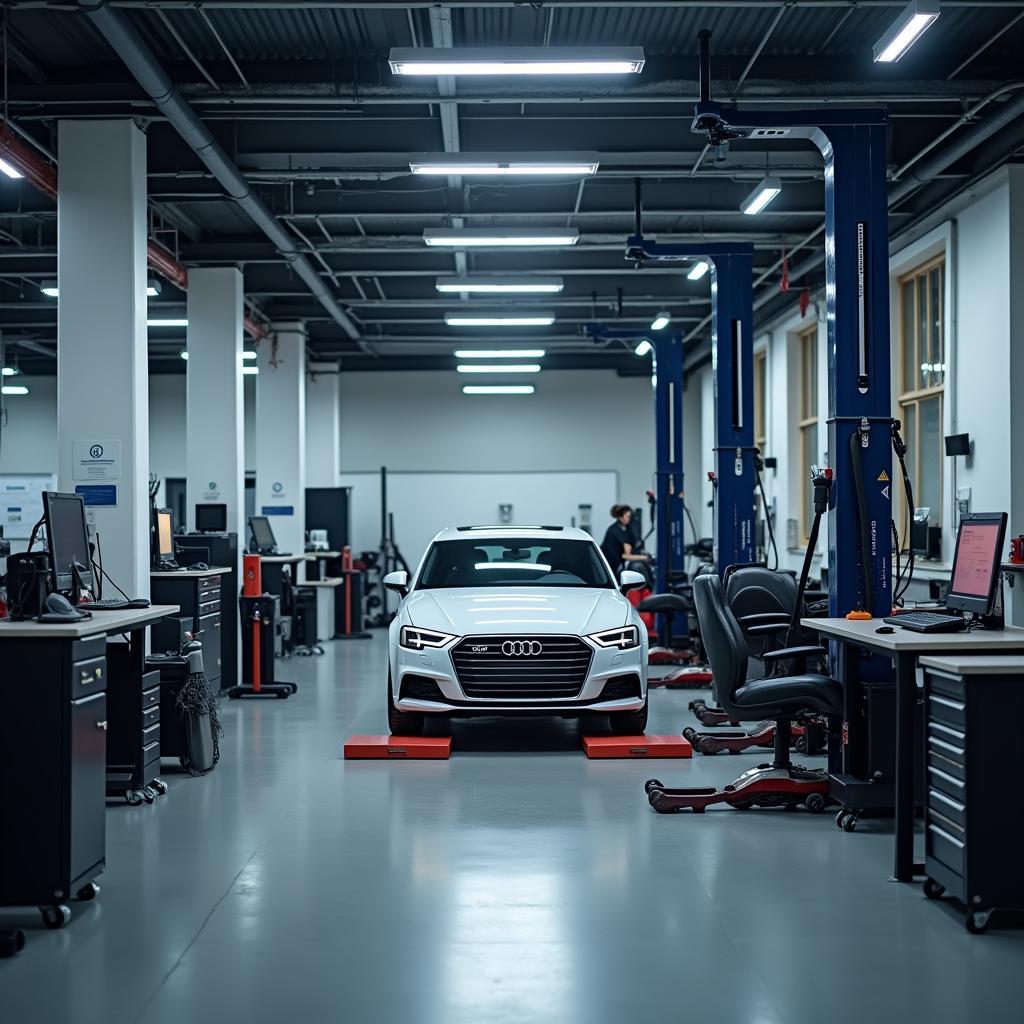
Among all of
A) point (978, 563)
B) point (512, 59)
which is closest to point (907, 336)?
point (512, 59)

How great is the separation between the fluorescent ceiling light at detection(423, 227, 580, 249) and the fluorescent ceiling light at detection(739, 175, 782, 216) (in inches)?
67.4

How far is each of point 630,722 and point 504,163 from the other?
3.92 meters

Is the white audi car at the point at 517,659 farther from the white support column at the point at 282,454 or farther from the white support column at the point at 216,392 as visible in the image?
the white support column at the point at 282,454

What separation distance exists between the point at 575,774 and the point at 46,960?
3389 mm

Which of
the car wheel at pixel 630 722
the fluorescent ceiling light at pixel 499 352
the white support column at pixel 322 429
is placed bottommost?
the car wheel at pixel 630 722

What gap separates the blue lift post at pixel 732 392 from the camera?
388 inches

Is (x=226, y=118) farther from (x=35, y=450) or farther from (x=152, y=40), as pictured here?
(x=35, y=450)

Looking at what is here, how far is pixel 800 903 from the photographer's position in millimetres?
4105

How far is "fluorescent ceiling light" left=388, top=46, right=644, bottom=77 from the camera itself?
6.51 meters

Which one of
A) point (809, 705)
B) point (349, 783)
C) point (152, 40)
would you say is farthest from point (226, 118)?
point (809, 705)

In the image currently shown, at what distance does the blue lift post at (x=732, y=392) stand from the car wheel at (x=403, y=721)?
11.1 feet

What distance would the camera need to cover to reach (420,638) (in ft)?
22.9

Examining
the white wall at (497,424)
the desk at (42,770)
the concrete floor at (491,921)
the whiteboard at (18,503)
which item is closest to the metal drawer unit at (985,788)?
the concrete floor at (491,921)

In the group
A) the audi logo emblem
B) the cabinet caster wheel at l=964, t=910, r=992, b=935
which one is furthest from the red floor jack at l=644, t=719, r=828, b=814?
the cabinet caster wheel at l=964, t=910, r=992, b=935
